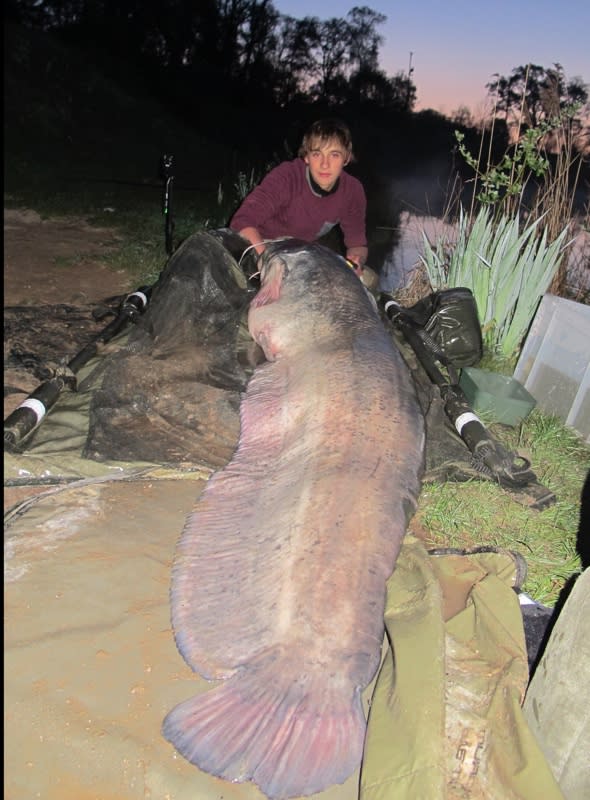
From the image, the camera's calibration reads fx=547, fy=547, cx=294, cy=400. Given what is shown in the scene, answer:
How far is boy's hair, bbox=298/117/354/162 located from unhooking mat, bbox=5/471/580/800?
9.07ft

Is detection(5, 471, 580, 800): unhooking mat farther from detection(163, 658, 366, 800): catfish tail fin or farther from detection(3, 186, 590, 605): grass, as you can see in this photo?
detection(3, 186, 590, 605): grass

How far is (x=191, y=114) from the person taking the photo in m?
34.1

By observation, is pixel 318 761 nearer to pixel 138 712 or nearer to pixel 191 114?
pixel 138 712

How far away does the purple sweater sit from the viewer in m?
3.80

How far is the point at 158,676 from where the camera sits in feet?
5.70

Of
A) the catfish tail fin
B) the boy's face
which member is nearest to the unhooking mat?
the catfish tail fin

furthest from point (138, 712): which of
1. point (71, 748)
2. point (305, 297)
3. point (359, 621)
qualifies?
point (305, 297)

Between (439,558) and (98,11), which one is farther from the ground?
(98,11)

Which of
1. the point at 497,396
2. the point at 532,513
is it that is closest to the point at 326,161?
the point at 497,396

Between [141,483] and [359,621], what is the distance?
4.78 ft

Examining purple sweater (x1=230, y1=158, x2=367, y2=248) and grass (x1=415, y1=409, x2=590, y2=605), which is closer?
grass (x1=415, y1=409, x2=590, y2=605)

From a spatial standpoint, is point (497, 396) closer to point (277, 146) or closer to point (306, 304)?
point (306, 304)

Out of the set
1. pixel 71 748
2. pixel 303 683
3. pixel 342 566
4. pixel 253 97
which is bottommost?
pixel 71 748

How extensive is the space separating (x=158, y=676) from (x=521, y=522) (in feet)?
6.61
